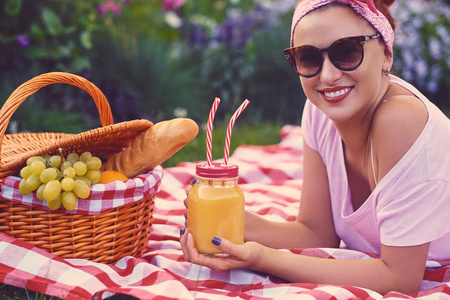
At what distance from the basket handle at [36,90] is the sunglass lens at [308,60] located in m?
0.77

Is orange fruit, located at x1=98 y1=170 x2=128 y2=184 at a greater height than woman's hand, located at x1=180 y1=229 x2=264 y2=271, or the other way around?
orange fruit, located at x1=98 y1=170 x2=128 y2=184

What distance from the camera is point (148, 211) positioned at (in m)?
1.74

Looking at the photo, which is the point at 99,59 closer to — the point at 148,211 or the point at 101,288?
the point at 148,211

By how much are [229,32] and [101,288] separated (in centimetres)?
340

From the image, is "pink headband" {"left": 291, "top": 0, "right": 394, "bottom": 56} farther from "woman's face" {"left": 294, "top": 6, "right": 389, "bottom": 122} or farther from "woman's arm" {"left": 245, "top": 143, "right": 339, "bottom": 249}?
"woman's arm" {"left": 245, "top": 143, "right": 339, "bottom": 249}

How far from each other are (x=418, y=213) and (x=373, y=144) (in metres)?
0.23

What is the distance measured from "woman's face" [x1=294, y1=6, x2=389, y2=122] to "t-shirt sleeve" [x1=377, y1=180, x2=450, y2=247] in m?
0.28

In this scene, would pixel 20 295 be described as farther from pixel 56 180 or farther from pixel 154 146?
pixel 154 146

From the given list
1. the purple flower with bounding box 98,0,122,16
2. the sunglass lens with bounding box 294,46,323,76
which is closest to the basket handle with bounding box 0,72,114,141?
the sunglass lens with bounding box 294,46,323,76

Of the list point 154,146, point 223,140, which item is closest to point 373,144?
point 154,146

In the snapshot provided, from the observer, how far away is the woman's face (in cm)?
139

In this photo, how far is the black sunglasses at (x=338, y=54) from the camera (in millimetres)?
1374

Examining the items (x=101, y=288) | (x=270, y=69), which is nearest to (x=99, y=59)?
(x=270, y=69)

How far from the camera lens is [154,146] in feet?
5.41
